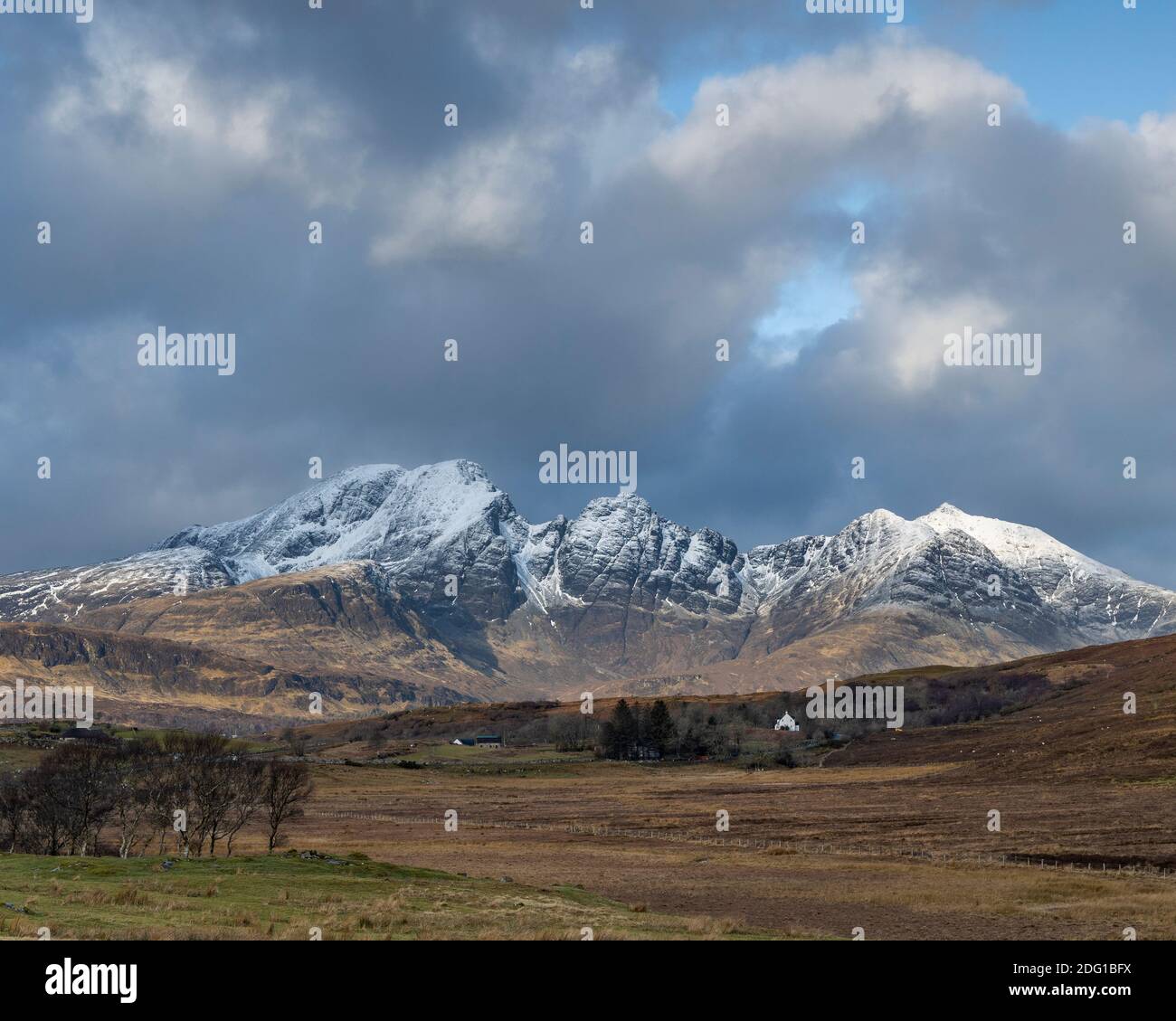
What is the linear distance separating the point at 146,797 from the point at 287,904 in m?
46.6

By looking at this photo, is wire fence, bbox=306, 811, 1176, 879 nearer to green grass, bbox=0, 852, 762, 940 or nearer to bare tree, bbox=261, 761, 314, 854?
bare tree, bbox=261, 761, 314, 854

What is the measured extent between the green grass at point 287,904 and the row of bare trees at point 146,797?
77.0 ft

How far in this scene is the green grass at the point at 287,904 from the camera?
40.9 metres

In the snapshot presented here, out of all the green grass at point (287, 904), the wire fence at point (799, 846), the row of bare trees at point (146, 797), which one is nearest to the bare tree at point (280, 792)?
the row of bare trees at point (146, 797)

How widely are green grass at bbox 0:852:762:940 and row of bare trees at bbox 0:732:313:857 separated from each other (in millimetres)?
23461

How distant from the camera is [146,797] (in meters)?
91.8

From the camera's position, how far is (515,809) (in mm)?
143750

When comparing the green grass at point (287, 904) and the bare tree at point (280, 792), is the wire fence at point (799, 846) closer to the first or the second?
the bare tree at point (280, 792)

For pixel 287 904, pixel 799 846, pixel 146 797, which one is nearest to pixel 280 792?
pixel 146 797

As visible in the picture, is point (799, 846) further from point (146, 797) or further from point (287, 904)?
point (287, 904)
